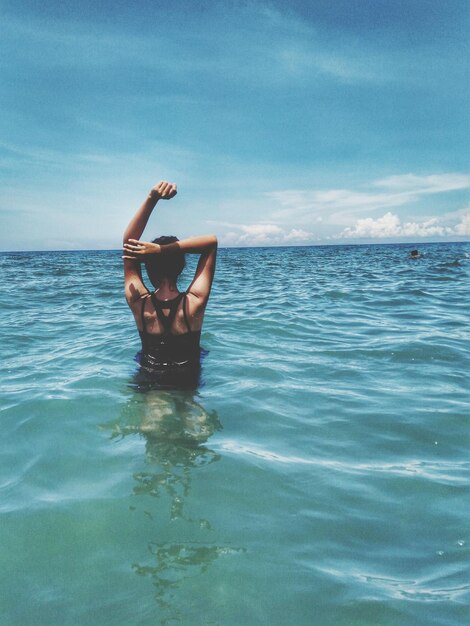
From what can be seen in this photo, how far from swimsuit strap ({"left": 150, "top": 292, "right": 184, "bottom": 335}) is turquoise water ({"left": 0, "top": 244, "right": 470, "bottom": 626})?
749 mm

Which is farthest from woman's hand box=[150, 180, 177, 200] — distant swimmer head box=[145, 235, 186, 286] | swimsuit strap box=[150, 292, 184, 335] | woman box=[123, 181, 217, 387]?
swimsuit strap box=[150, 292, 184, 335]

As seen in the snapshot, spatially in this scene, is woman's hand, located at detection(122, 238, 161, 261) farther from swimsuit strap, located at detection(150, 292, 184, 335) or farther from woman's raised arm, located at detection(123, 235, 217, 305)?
swimsuit strap, located at detection(150, 292, 184, 335)

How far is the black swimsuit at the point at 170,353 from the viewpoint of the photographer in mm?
4117

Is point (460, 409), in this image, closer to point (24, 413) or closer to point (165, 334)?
point (165, 334)

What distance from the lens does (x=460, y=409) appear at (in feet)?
15.1

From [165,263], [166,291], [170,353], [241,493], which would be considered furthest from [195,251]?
[241,493]

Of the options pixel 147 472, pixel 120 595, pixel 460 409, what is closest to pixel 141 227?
pixel 147 472

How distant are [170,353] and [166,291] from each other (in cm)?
69

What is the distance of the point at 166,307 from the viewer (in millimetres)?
3926

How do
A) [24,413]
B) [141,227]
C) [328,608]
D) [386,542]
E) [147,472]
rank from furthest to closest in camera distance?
Answer: 1. [24,413]
2. [141,227]
3. [147,472]
4. [386,542]
5. [328,608]

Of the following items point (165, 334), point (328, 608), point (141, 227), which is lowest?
point (328, 608)

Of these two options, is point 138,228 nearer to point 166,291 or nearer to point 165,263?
point 165,263

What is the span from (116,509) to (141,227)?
227cm

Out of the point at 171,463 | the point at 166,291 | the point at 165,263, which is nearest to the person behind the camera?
the point at 171,463
